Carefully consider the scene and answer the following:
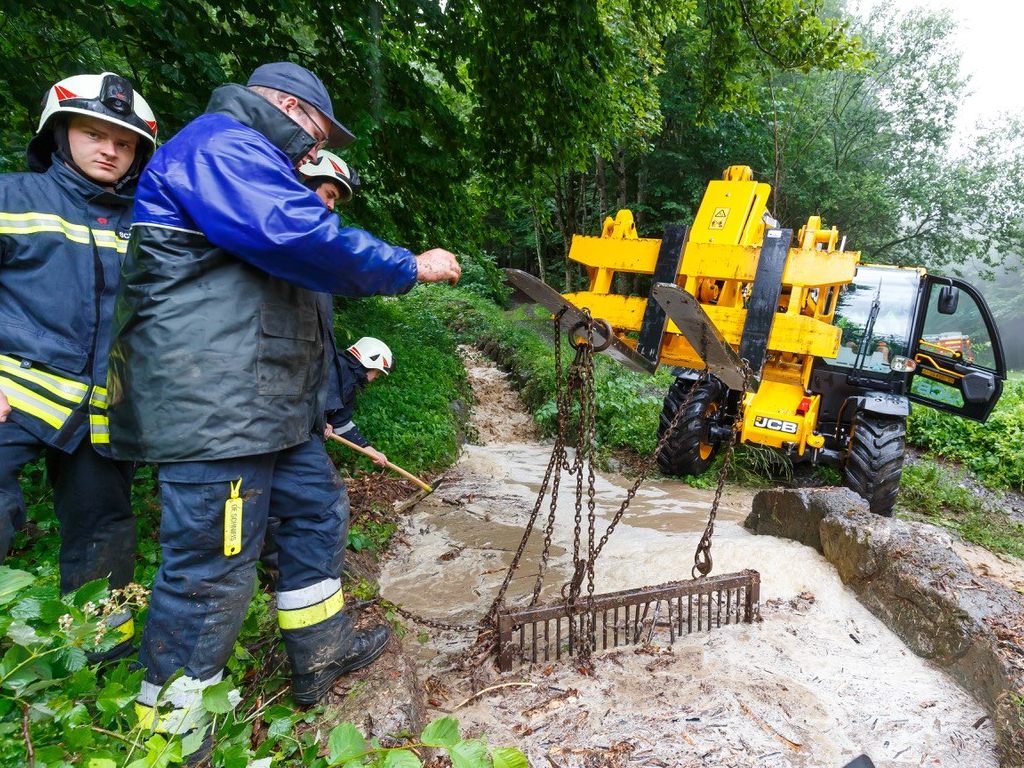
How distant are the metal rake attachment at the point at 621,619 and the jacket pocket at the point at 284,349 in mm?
1417

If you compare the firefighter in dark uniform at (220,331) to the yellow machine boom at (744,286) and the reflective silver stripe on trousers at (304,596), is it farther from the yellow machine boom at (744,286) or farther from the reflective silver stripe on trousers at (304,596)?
the yellow machine boom at (744,286)

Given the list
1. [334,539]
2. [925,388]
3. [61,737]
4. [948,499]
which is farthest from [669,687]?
[925,388]

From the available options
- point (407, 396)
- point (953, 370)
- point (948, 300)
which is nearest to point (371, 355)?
point (407, 396)

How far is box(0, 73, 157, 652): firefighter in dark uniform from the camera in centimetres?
191

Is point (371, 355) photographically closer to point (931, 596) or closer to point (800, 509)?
point (800, 509)

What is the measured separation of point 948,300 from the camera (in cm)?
514

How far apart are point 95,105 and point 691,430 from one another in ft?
16.5

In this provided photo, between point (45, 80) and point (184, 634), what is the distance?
289 cm

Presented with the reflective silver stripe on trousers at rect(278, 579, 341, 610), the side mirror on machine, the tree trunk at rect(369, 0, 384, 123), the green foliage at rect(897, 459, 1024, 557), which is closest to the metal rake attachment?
the reflective silver stripe on trousers at rect(278, 579, 341, 610)

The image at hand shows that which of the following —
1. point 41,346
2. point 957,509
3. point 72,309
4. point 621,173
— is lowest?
point 957,509

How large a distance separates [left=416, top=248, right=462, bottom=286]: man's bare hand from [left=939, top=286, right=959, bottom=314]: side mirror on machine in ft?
15.9

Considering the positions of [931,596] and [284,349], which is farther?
[931,596]

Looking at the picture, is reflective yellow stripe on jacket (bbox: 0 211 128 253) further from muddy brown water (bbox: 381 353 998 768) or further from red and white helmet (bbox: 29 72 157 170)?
muddy brown water (bbox: 381 353 998 768)

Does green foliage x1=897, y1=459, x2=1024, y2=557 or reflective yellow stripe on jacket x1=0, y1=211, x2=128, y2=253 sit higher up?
reflective yellow stripe on jacket x1=0, y1=211, x2=128, y2=253
